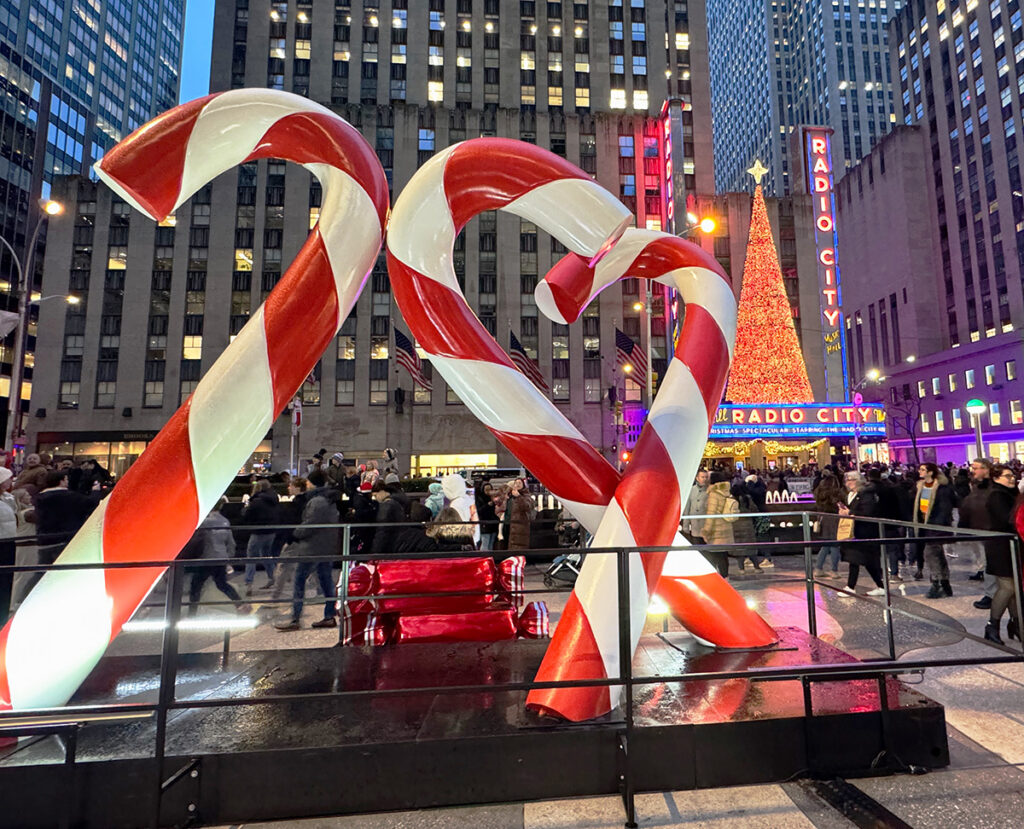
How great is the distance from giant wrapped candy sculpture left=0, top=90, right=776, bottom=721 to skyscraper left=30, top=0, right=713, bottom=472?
3190 centimetres

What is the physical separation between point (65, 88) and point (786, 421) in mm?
95323

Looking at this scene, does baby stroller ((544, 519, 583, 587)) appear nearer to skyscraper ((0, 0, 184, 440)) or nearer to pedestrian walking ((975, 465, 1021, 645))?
pedestrian walking ((975, 465, 1021, 645))

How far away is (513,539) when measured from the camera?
8.93 meters

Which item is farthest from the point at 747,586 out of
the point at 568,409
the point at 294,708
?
the point at 568,409

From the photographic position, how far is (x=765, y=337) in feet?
75.0

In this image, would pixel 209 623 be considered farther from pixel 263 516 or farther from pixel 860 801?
pixel 860 801

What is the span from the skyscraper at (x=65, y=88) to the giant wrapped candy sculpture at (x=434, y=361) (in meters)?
73.0

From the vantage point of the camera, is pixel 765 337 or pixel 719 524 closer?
pixel 719 524

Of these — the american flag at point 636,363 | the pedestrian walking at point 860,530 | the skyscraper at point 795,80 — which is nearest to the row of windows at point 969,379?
the skyscraper at point 795,80

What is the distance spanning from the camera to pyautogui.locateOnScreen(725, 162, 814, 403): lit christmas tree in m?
22.6

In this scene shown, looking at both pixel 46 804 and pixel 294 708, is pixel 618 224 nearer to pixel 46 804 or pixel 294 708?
pixel 294 708

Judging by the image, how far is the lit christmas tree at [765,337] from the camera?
889 inches

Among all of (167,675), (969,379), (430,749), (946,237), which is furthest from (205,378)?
(946,237)

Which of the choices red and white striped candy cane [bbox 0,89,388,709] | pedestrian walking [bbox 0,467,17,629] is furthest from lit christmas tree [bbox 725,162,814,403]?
pedestrian walking [bbox 0,467,17,629]
